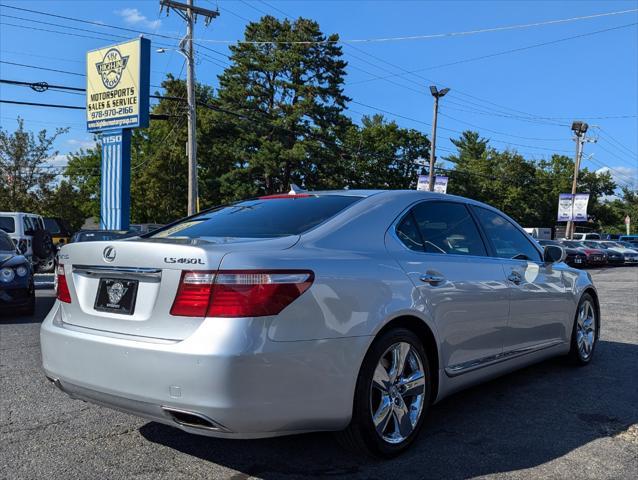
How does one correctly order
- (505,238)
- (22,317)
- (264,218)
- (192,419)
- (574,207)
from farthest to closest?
(574,207), (22,317), (505,238), (264,218), (192,419)

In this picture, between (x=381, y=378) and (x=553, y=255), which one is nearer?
(x=381, y=378)

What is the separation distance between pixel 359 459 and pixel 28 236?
51.5 feet

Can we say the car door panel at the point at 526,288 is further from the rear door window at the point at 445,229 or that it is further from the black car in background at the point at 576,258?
the black car in background at the point at 576,258

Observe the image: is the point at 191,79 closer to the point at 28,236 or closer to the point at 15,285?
the point at 28,236

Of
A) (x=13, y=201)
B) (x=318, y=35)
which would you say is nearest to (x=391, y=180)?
(x=318, y=35)

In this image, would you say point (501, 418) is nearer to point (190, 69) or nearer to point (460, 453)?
point (460, 453)

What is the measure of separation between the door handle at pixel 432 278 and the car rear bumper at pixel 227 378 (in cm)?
67

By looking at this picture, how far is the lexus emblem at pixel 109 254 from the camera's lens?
3166mm

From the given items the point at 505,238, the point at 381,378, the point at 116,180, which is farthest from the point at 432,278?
the point at 116,180

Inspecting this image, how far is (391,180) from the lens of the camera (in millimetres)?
55562

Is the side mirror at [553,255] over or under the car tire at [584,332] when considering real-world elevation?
over

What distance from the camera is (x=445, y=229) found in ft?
13.9

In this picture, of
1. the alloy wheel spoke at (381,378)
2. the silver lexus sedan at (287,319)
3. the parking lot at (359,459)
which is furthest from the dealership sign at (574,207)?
the alloy wheel spoke at (381,378)

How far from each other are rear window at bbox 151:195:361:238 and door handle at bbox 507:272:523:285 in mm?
1464
